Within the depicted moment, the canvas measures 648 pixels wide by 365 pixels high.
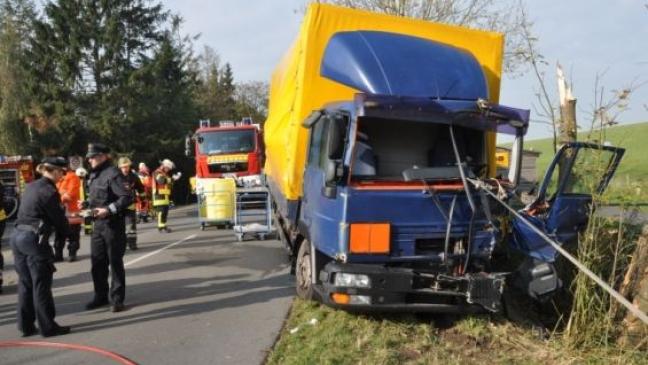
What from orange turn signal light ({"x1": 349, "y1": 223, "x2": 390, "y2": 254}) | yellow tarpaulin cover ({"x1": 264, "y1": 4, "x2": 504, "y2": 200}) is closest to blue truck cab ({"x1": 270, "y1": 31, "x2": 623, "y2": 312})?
orange turn signal light ({"x1": 349, "y1": 223, "x2": 390, "y2": 254})

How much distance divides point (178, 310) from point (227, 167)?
10.9m

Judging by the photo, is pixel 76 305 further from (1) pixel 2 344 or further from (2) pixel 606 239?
(2) pixel 606 239

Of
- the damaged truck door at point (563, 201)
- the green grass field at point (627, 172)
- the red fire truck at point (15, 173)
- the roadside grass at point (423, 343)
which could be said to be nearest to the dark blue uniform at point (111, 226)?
the roadside grass at point (423, 343)

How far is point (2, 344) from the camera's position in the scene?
577 centimetres

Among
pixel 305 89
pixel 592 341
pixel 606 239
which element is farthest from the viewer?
pixel 305 89

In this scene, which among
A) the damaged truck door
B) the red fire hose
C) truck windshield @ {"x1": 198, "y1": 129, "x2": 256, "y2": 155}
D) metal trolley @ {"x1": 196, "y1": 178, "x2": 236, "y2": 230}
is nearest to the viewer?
the red fire hose

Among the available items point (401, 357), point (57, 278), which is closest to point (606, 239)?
point (401, 357)

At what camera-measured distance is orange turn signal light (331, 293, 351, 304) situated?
5.41 metres

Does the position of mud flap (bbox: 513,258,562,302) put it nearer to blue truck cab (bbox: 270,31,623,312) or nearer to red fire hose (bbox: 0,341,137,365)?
blue truck cab (bbox: 270,31,623,312)

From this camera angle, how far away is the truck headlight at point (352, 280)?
532cm

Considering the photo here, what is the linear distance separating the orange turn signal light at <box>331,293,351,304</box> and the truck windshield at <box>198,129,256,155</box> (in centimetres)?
1279

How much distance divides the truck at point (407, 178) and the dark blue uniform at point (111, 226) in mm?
1971

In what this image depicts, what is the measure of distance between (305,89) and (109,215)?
2654 mm

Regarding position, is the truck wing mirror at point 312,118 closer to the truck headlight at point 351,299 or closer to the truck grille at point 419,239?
the truck grille at point 419,239
